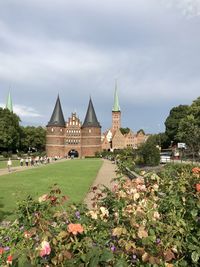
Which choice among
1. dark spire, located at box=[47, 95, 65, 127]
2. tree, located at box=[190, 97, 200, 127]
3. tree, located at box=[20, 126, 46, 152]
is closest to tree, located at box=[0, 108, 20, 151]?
tree, located at box=[20, 126, 46, 152]

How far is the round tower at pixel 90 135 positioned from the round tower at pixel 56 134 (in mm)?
5733

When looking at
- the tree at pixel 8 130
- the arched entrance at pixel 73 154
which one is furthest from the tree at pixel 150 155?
the arched entrance at pixel 73 154

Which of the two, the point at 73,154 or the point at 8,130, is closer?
the point at 8,130

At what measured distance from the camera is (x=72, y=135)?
4114 inches

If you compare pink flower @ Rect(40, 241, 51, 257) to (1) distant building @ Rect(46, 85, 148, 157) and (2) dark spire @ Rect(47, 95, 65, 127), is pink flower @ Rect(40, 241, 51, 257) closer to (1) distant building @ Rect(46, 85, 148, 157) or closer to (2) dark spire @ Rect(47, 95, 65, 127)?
(1) distant building @ Rect(46, 85, 148, 157)

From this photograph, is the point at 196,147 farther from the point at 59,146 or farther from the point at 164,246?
the point at 59,146

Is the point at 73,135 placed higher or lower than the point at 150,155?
higher

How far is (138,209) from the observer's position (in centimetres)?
398

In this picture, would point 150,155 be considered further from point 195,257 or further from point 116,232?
point 116,232

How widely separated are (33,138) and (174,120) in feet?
145

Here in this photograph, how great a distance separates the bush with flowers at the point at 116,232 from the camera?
9.18 feet

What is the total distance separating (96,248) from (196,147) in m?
39.7

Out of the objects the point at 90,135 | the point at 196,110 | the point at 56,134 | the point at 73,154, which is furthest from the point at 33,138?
the point at 196,110

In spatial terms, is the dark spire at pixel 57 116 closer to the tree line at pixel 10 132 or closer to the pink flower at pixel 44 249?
the tree line at pixel 10 132
